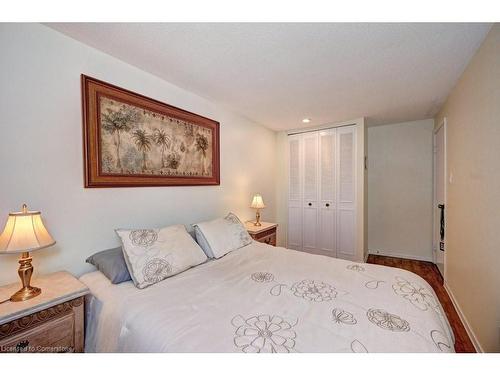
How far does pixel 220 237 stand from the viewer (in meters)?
2.07

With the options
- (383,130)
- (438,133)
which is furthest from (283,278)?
(383,130)

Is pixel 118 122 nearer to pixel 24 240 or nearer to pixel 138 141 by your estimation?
pixel 138 141

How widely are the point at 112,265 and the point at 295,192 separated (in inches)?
119

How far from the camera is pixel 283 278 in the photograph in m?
1.54

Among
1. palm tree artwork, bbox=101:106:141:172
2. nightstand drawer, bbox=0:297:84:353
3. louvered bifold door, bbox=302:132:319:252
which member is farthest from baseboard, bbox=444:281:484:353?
palm tree artwork, bbox=101:106:141:172

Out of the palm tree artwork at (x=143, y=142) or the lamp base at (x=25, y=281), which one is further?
the palm tree artwork at (x=143, y=142)

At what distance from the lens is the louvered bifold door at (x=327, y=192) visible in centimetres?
351

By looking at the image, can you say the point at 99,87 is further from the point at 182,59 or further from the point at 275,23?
the point at 275,23

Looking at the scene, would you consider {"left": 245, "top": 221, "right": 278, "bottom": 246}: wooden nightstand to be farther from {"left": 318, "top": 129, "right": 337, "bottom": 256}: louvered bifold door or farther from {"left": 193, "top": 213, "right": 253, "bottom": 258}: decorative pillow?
{"left": 318, "top": 129, "right": 337, "bottom": 256}: louvered bifold door

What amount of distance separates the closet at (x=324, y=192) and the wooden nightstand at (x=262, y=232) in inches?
35.2

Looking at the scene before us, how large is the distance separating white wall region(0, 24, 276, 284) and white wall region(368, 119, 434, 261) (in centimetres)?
358

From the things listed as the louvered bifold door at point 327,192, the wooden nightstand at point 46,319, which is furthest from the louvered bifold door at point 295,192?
the wooden nightstand at point 46,319

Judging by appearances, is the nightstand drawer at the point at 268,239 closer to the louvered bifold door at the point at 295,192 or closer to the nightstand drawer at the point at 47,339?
the louvered bifold door at the point at 295,192

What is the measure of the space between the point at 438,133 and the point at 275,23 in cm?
311
